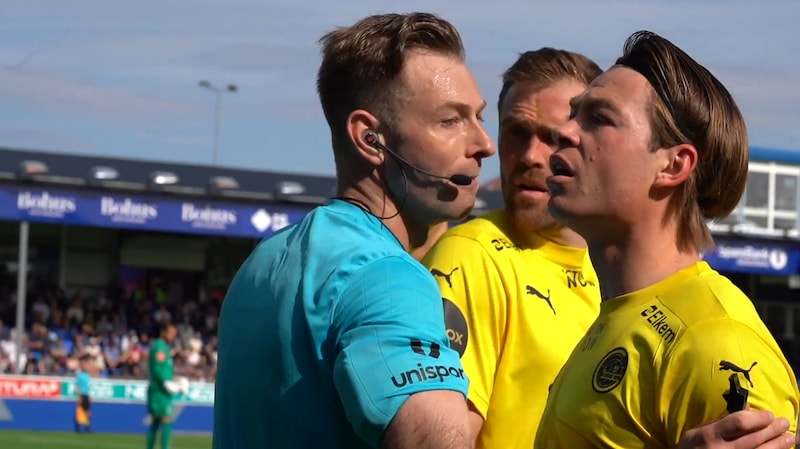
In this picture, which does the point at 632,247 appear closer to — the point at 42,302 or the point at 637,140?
the point at 637,140

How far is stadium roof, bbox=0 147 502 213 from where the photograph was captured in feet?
109

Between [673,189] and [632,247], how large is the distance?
0.56 ft

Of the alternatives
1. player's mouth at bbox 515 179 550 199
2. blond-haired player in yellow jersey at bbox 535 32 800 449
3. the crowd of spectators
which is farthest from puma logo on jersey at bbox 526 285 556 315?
the crowd of spectators

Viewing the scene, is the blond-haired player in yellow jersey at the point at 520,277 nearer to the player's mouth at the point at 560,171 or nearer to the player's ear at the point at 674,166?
the player's mouth at the point at 560,171

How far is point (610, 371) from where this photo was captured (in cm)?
314

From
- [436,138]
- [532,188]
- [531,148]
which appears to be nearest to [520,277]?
[532,188]

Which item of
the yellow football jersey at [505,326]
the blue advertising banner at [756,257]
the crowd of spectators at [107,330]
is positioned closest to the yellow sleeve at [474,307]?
the yellow football jersey at [505,326]

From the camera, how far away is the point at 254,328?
313 cm

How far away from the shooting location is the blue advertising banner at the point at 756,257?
124 feet

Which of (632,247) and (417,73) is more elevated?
(417,73)

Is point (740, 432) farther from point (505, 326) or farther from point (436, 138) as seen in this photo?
point (505, 326)

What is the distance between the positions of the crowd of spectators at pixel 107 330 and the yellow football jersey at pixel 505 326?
998 inches

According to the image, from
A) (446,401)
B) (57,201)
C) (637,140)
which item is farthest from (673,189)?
(57,201)

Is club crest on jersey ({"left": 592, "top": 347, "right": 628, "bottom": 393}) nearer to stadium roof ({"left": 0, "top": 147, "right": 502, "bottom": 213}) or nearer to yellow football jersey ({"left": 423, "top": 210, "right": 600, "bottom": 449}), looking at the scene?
yellow football jersey ({"left": 423, "top": 210, "right": 600, "bottom": 449})
